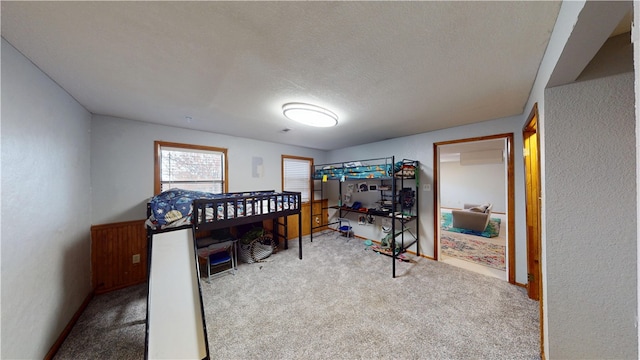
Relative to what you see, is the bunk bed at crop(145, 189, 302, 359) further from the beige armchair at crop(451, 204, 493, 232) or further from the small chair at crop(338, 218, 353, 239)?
the beige armchair at crop(451, 204, 493, 232)

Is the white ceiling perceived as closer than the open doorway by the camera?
Yes

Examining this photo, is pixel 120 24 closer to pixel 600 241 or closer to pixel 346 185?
pixel 600 241

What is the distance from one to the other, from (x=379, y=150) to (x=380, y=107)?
1832mm

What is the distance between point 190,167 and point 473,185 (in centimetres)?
855

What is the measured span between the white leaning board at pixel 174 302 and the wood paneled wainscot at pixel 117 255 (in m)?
0.95

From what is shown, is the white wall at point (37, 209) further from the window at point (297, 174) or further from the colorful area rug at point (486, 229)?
the colorful area rug at point (486, 229)

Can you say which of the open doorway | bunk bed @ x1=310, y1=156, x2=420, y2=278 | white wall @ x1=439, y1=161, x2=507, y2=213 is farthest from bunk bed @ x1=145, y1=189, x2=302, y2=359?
white wall @ x1=439, y1=161, x2=507, y2=213

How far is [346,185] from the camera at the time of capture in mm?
4547

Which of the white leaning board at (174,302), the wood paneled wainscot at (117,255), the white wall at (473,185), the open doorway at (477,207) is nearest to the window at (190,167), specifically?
the wood paneled wainscot at (117,255)

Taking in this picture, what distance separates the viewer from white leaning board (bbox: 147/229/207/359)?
54.5 inches

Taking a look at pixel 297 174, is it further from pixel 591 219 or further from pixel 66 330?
pixel 591 219

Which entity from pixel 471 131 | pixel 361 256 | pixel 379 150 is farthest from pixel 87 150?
pixel 471 131

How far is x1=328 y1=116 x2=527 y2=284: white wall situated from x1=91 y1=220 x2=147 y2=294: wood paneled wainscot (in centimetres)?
384

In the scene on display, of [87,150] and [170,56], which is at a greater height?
[170,56]
